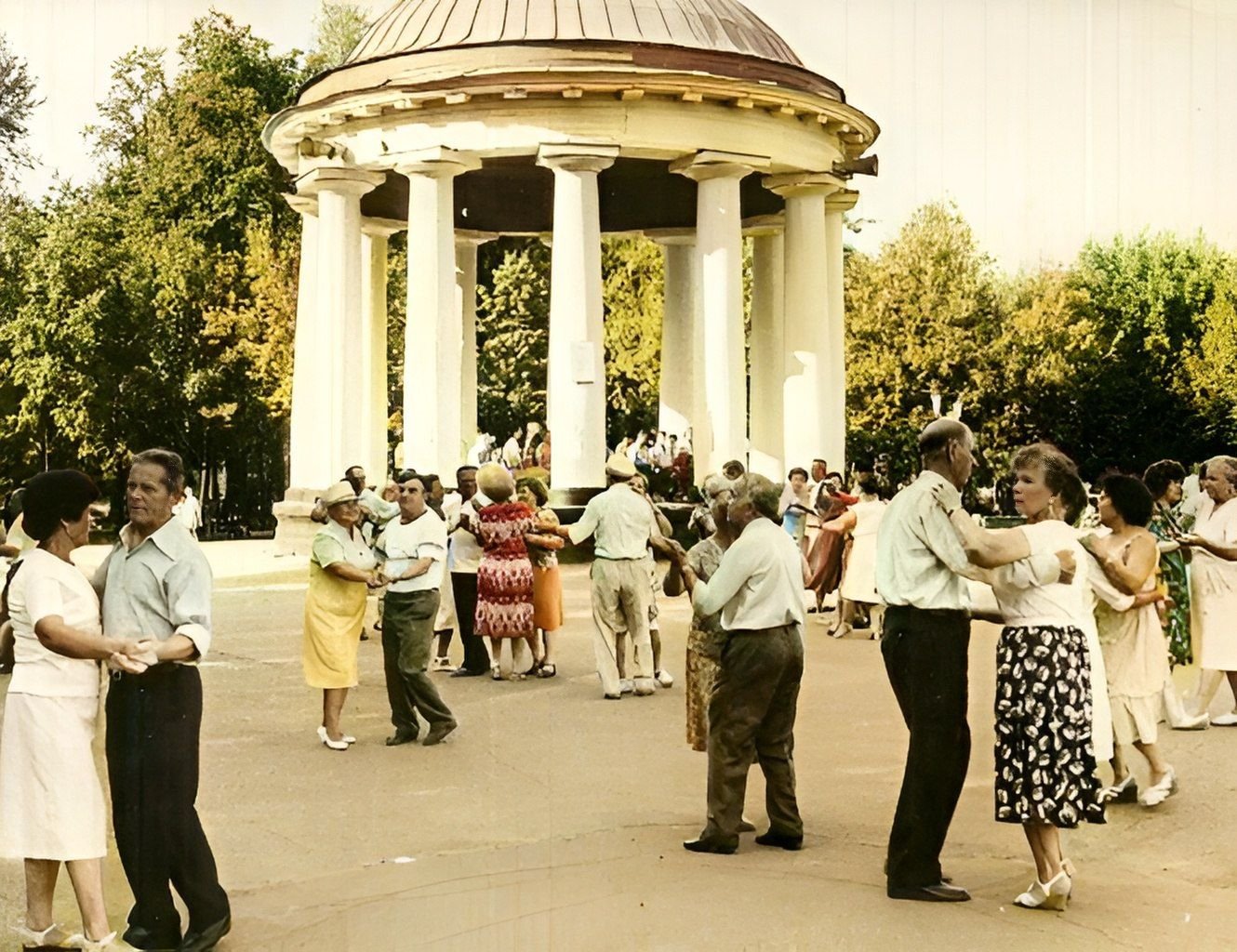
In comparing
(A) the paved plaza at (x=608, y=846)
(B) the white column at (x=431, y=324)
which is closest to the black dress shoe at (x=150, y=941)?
(A) the paved plaza at (x=608, y=846)

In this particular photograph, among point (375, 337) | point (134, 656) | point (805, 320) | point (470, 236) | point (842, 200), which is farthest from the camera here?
point (470, 236)

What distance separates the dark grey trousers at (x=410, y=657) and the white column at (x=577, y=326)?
14.4 metres

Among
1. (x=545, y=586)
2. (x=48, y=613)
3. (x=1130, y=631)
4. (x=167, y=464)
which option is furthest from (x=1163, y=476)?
(x=48, y=613)

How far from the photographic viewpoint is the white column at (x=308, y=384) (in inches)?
1136

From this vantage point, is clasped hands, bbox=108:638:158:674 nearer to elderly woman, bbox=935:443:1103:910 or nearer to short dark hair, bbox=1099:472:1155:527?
elderly woman, bbox=935:443:1103:910

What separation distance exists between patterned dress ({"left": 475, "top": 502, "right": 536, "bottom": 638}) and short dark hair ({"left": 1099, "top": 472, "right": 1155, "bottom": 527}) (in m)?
6.10

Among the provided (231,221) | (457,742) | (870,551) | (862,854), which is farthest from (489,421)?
(862,854)

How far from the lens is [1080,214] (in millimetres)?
52031

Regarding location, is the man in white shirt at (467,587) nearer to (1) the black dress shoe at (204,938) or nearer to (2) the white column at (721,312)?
(1) the black dress shoe at (204,938)

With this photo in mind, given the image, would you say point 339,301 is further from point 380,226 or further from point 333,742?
point 333,742

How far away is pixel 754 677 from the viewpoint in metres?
7.82

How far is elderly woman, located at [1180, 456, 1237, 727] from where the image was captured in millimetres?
11266

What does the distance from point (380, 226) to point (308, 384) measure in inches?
176

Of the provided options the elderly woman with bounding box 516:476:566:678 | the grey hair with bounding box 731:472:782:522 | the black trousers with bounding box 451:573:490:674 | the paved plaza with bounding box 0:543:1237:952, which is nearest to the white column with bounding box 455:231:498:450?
the black trousers with bounding box 451:573:490:674
